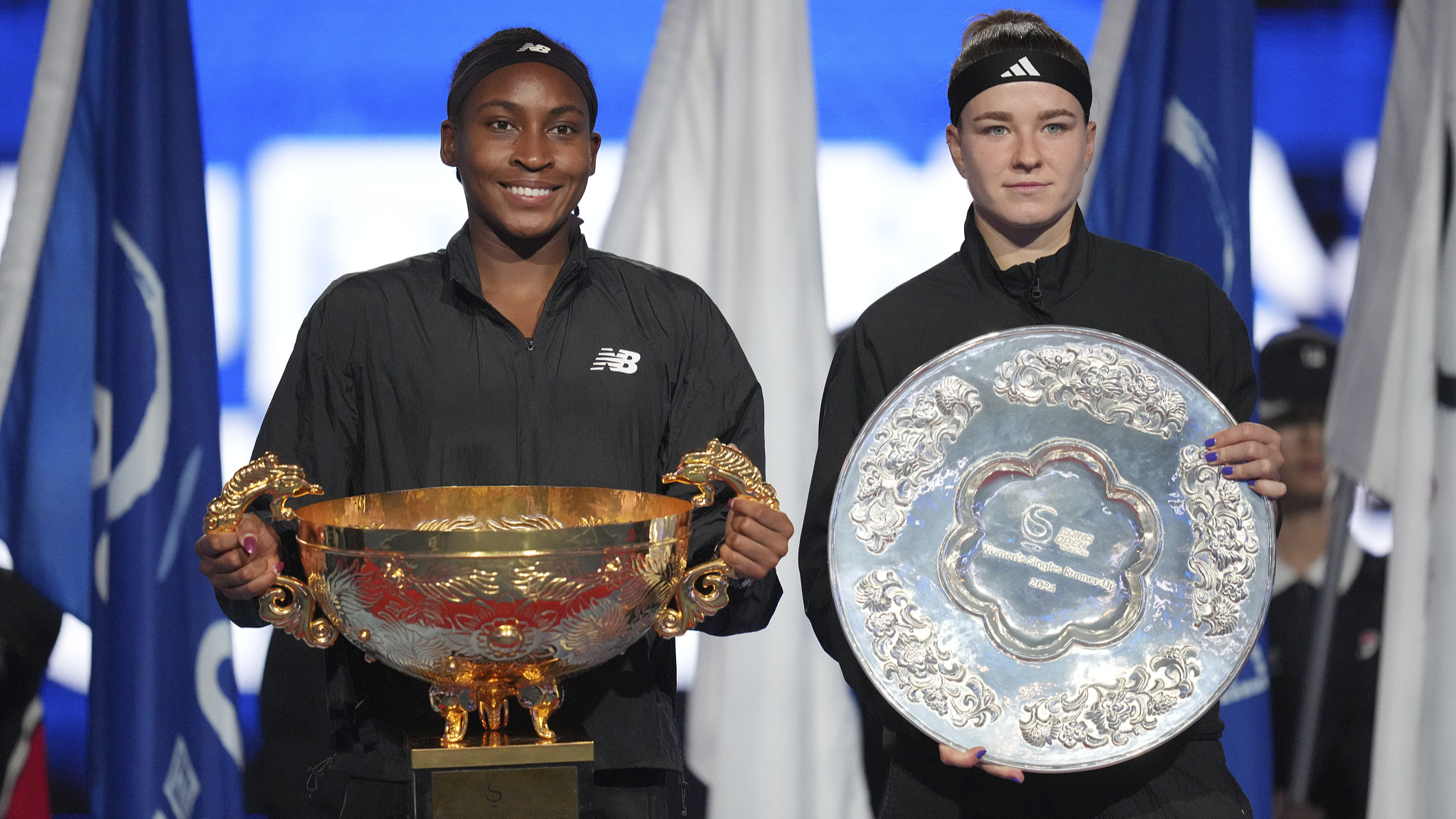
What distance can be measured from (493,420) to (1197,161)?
1.78m

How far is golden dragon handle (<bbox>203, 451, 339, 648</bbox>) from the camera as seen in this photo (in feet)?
4.31

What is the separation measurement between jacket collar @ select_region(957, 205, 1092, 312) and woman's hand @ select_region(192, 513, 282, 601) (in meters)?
0.99

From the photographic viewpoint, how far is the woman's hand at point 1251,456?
4.93 feet

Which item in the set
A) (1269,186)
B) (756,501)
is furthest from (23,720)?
(1269,186)

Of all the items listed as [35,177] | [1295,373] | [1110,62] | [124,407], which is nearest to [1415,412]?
[1295,373]

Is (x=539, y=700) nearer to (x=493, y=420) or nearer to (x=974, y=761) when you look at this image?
(x=493, y=420)

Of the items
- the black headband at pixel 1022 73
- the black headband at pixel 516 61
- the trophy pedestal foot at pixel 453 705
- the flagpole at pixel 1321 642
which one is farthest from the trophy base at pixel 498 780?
the flagpole at pixel 1321 642

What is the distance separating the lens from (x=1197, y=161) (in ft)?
8.65

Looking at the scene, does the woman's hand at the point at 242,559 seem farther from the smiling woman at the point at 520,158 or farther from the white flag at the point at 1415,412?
the white flag at the point at 1415,412

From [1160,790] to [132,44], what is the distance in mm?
2302

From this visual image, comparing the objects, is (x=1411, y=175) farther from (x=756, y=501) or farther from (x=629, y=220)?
(x=756, y=501)

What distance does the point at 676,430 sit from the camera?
164cm

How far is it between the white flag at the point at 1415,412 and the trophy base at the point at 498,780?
206cm

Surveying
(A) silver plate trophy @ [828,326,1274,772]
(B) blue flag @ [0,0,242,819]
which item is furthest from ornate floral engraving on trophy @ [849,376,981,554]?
(B) blue flag @ [0,0,242,819]
